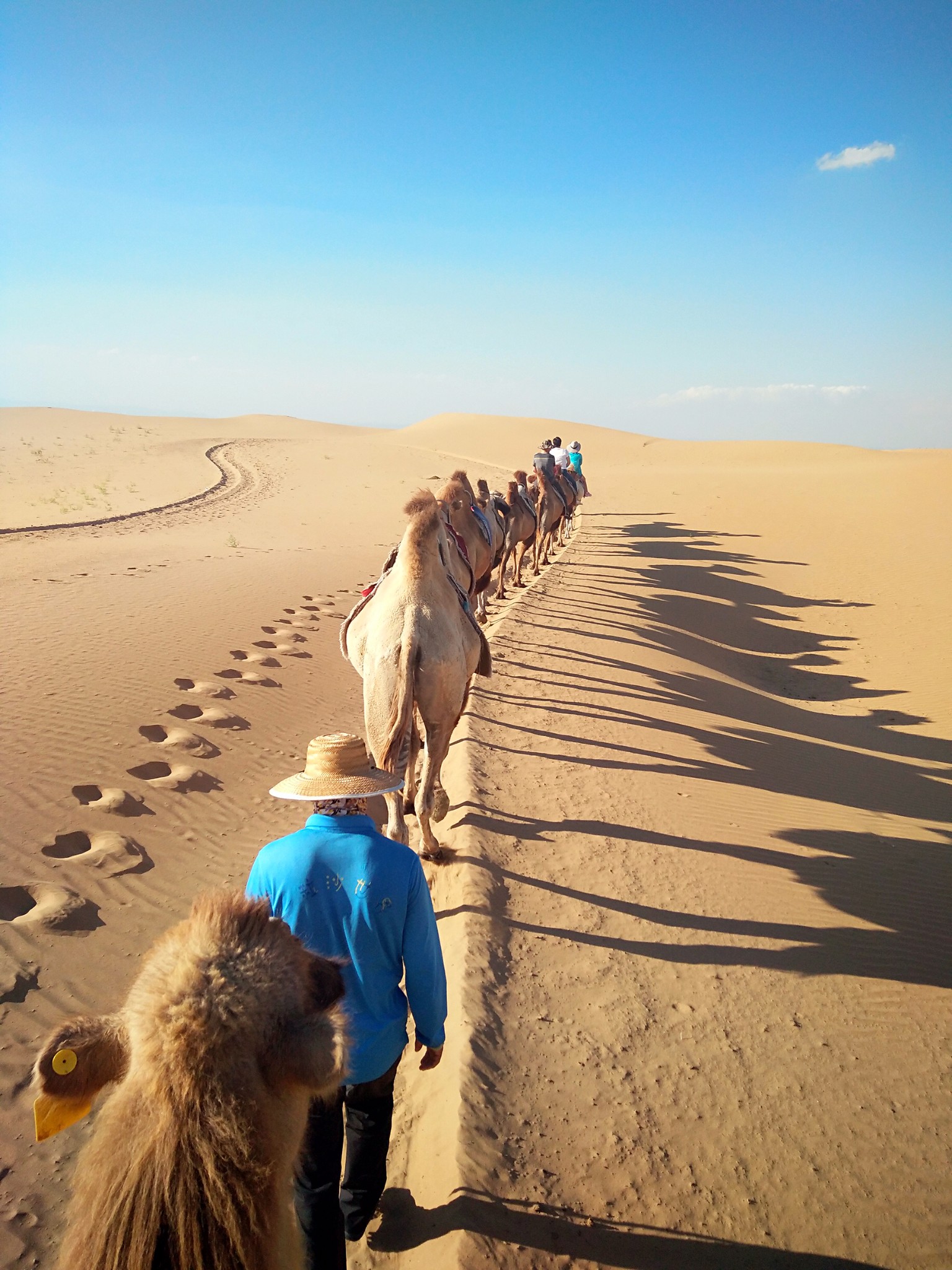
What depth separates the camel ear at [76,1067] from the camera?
1199 millimetres

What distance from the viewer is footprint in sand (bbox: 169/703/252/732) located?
27.4 ft

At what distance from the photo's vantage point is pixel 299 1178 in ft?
8.22

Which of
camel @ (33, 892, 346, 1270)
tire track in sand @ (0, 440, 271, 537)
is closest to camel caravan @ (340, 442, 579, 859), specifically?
camel @ (33, 892, 346, 1270)

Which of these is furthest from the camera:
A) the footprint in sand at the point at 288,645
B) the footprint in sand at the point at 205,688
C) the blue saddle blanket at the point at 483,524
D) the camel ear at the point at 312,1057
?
the footprint in sand at the point at 288,645

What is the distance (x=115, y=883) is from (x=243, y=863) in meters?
0.97

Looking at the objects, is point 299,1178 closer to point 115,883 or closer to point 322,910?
point 322,910

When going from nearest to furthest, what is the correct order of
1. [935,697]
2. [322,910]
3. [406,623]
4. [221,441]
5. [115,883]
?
[322,910] → [406,623] → [115,883] → [935,697] → [221,441]

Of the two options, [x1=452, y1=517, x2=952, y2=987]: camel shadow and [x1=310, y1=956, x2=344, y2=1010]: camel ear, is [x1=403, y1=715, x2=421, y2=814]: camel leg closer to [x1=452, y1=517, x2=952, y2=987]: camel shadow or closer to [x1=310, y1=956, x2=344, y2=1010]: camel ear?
[x1=452, y1=517, x2=952, y2=987]: camel shadow

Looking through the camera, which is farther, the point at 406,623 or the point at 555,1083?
the point at 406,623

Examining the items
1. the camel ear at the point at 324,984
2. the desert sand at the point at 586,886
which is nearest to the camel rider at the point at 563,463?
the desert sand at the point at 586,886

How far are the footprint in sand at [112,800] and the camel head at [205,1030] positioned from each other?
5.72m

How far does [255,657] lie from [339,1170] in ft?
28.7

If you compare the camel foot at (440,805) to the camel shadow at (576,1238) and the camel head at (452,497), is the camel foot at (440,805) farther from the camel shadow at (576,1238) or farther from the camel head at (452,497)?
the camel head at (452,497)

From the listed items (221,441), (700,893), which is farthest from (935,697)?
(221,441)
